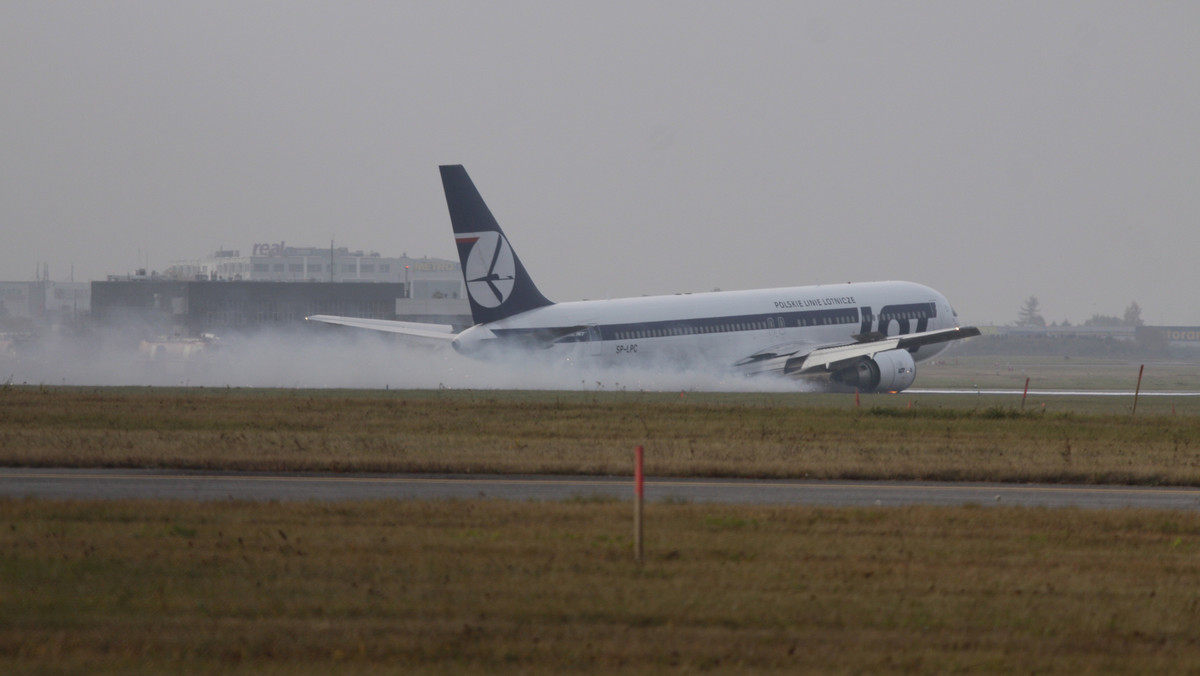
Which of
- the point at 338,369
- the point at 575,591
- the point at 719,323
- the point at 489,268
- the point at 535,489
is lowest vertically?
the point at 338,369

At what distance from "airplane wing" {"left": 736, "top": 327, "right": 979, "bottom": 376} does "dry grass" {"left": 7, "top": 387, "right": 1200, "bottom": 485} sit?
346 inches

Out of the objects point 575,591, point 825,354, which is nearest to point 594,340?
point 825,354

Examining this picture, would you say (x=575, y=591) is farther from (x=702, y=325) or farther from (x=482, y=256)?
(x=702, y=325)

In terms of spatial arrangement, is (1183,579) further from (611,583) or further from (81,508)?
(81,508)

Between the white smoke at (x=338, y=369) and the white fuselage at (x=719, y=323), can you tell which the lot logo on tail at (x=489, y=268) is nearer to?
the white fuselage at (x=719, y=323)

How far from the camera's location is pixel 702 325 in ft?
160

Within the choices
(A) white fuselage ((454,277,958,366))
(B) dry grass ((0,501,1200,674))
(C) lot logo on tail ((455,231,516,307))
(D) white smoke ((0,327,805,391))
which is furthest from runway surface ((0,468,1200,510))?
(D) white smoke ((0,327,805,391))

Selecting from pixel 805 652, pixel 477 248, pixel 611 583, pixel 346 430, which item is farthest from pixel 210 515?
pixel 477 248

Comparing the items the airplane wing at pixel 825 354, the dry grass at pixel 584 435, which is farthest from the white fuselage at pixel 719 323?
the dry grass at pixel 584 435

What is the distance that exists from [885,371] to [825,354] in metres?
2.48

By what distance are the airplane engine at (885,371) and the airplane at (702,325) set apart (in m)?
0.04

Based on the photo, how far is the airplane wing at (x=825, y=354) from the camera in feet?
162

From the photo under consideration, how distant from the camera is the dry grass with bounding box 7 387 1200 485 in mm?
23703

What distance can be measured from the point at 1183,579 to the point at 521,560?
6723mm
